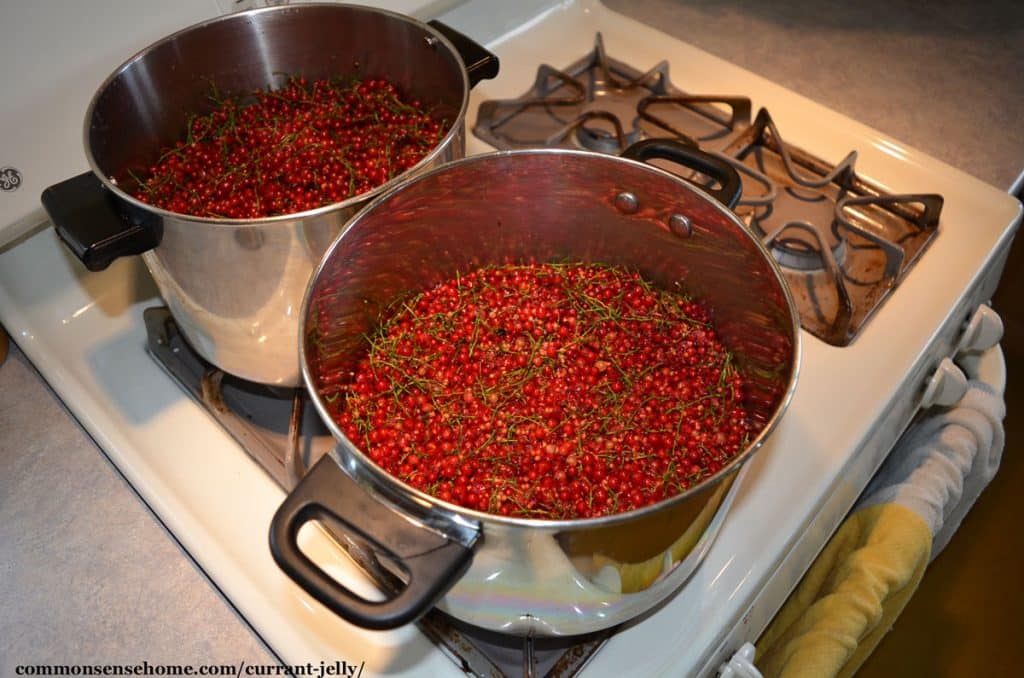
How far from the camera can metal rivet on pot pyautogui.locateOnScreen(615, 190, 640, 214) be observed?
750 mm

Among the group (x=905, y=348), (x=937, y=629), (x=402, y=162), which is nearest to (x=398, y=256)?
(x=402, y=162)

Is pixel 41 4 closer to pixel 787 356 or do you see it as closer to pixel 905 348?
pixel 787 356

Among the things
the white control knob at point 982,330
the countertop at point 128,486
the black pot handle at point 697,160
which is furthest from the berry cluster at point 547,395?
the white control knob at point 982,330

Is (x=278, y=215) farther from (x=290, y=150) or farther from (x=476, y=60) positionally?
(x=476, y=60)

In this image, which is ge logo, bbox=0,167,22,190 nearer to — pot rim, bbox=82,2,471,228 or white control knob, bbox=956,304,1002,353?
pot rim, bbox=82,2,471,228

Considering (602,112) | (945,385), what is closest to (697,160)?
(602,112)

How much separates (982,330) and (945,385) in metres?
0.10

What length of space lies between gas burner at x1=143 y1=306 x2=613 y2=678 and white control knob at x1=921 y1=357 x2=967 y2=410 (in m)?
0.48

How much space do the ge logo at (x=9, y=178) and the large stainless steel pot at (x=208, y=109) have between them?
11cm

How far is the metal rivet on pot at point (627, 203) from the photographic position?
750mm

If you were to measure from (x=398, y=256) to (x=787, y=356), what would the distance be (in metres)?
0.37

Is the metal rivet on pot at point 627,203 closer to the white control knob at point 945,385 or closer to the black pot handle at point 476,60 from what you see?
the black pot handle at point 476,60

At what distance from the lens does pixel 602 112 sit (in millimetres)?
997

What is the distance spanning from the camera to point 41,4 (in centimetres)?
74
